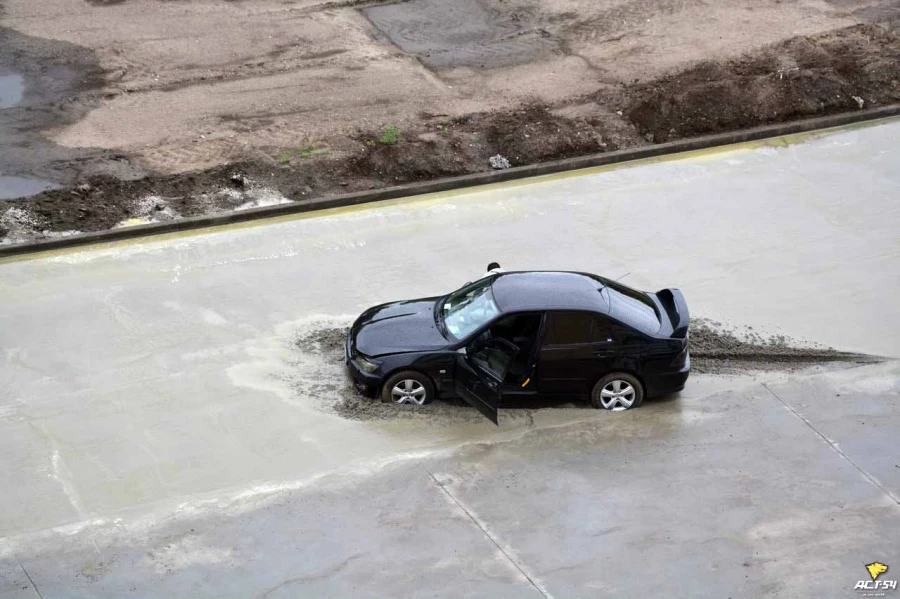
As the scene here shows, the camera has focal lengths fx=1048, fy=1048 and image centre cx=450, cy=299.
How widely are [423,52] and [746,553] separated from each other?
1348cm

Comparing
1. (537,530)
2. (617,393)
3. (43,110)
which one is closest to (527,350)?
(617,393)

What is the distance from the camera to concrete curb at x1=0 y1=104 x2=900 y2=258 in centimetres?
1505

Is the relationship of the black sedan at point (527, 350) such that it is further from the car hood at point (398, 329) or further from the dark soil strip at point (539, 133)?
the dark soil strip at point (539, 133)

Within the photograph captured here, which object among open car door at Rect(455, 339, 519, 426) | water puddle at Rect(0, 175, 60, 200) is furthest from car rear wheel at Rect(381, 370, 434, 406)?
water puddle at Rect(0, 175, 60, 200)

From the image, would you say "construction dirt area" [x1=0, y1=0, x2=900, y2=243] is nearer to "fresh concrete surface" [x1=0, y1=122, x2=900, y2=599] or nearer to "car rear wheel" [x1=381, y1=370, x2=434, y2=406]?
"fresh concrete surface" [x1=0, y1=122, x2=900, y2=599]

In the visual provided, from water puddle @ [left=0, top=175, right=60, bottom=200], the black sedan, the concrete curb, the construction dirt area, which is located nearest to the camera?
the black sedan

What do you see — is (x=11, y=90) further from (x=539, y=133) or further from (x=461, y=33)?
(x=539, y=133)

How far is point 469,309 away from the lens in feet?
39.4

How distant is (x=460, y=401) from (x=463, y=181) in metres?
5.88

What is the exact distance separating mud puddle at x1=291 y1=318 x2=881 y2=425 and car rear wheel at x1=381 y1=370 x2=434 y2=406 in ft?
0.27

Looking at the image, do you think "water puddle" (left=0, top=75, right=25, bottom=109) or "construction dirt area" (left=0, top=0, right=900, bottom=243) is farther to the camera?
"water puddle" (left=0, top=75, right=25, bottom=109)

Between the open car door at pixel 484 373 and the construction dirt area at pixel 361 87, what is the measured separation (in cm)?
585

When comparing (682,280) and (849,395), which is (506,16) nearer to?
(682,280)

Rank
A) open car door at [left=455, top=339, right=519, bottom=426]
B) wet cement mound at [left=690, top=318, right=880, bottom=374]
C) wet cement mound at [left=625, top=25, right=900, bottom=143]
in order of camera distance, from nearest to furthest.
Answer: open car door at [left=455, top=339, right=519, bottom=426]
wet cement mound at [left=690, top=318, right=880, bottom=374]
wet cement mound at [left=625, top=25, right=900, bottom=143]
